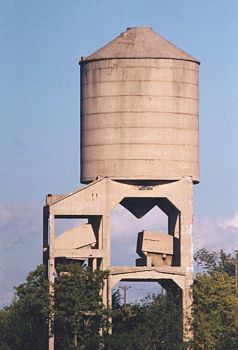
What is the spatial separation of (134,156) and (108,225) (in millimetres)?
3566

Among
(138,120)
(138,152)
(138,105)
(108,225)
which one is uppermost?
(138,105)

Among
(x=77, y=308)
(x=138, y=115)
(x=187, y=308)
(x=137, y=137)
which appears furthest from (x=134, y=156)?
(x=187, y=308)

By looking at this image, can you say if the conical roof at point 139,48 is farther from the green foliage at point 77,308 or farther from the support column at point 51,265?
the green foliage at point 77,308

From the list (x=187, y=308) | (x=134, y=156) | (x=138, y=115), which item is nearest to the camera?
(x=134, y=156)

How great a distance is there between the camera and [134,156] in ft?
283

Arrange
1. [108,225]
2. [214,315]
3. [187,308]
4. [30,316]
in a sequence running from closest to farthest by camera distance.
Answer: [108,225], [187,308], [214,315], [30,316]

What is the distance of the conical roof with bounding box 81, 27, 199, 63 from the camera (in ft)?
286

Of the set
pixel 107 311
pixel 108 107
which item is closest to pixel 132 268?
pixel 107 311

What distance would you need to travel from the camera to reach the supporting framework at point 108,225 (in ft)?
284

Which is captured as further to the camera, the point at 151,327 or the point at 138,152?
the point at 151,327

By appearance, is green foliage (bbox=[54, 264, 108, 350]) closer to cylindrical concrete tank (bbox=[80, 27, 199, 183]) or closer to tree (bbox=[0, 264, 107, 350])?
tree (bbox=[0, 264, 107, 350])

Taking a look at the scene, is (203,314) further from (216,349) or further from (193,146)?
(193,146)

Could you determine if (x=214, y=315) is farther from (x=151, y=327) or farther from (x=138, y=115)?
(x=138, y=115)

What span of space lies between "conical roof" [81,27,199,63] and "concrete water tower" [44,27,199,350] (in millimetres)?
68
